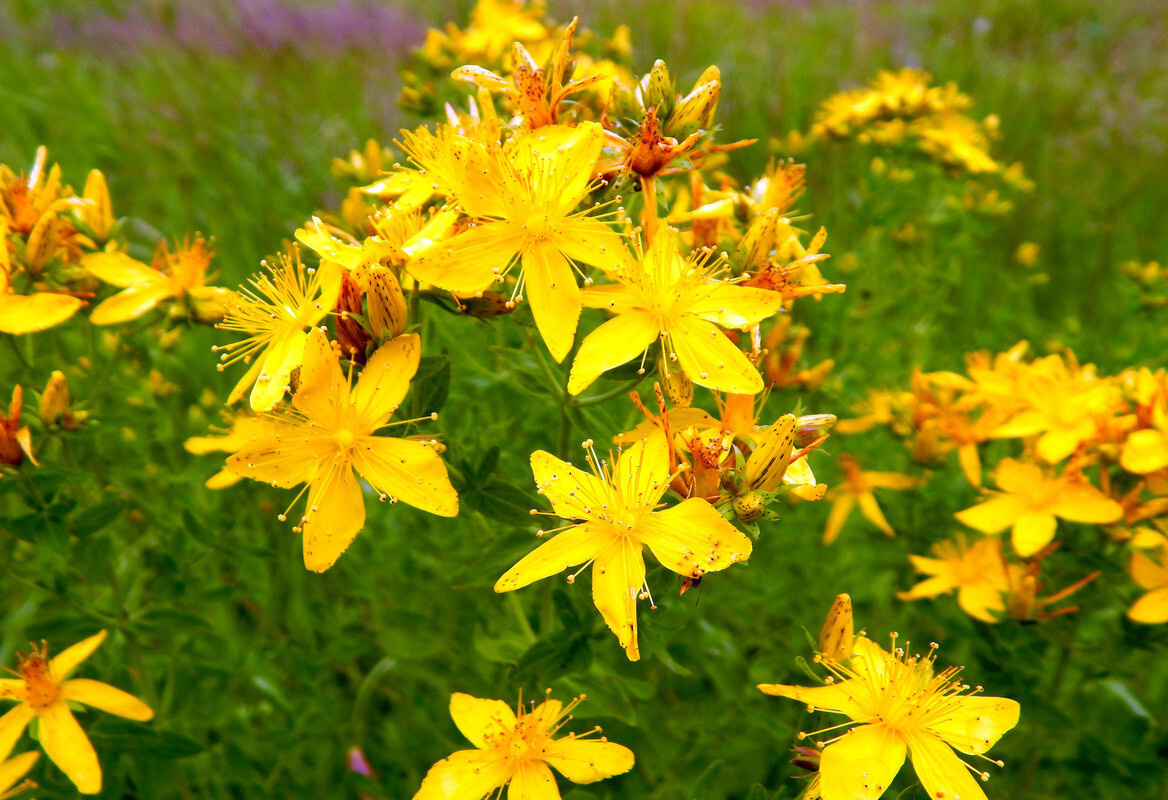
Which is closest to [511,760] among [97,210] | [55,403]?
[55,403]

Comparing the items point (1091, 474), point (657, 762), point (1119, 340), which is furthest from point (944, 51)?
point (657, 762)

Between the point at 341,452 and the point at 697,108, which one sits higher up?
the point at 697,108

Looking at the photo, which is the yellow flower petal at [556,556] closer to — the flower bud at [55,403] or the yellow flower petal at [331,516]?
the yellow flower petal at [331,516]

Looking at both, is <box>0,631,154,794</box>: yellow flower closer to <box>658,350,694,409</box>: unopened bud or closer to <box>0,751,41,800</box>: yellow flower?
<box>0,751,41,800</box>: yellow flower

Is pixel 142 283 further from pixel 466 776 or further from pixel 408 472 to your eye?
pixel 466 776

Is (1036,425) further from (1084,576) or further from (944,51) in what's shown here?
(944,51)

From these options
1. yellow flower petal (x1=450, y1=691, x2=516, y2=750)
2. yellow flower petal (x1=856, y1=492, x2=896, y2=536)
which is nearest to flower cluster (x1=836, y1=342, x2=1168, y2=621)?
yellow flower petal (x1=856, y1=492, x2=896, y2=536)
